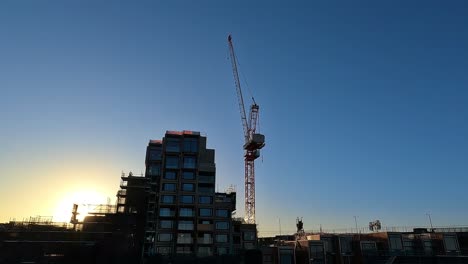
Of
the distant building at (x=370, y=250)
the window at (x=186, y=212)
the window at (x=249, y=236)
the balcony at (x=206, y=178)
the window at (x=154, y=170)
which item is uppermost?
the window at (x=154, y=170)

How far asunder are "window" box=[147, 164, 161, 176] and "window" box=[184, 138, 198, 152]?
12.0 meters

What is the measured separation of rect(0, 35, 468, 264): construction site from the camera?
78.6 metres

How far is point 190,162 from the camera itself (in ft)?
358

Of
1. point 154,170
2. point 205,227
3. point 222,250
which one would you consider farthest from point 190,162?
point 222,250

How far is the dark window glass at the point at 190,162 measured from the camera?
108250mm

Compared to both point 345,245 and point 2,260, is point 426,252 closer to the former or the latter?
point 345,245

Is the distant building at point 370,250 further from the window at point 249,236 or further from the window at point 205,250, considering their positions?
the window at point 249,236

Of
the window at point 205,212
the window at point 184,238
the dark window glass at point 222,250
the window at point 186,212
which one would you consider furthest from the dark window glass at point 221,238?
the window at point 186,212

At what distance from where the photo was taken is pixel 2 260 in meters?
86.1

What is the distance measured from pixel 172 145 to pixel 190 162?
7733 millimetres

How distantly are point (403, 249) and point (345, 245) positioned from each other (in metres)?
12.7

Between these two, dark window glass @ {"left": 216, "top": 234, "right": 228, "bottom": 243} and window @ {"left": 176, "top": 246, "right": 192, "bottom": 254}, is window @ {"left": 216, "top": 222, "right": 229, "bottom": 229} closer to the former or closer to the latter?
dark window glass @ {"left": 216, "top": 234, "right": 228, "bottom": 243}

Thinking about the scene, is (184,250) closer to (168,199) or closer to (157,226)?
(157,226)

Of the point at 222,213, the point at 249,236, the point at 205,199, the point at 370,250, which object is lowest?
the point at 370,250
